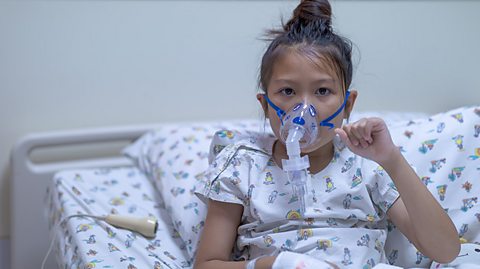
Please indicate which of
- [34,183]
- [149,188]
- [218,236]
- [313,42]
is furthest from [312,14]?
[34,183]

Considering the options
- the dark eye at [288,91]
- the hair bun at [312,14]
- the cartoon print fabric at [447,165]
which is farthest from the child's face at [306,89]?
the cartoon print fabric at [447,165]

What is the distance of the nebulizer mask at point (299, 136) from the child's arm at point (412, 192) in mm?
61

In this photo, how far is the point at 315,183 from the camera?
138cm

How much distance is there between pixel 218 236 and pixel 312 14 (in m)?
0.53

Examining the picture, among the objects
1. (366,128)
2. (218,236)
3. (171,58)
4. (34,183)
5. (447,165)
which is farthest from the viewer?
(171,58)

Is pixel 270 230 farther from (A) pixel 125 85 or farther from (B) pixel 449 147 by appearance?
(A) pixel 125 85

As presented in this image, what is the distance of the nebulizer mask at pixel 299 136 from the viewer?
1.26 metres

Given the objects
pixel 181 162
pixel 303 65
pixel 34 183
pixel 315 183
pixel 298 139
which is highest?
pixel 303 65

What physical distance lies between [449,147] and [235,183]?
630 millimetres

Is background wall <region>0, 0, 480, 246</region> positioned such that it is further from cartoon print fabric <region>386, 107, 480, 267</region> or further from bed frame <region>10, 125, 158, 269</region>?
cartoon print fabric <region>386, 107, 480, 267</region>

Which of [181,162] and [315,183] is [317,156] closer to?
[315,183]

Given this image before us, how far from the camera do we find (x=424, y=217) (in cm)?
128

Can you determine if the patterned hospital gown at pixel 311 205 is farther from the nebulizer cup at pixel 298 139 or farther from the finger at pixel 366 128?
the finger at pixel 366 128

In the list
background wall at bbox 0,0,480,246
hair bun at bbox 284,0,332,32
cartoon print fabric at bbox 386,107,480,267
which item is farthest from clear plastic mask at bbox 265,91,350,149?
background wall at bbox 0,0,480,246
